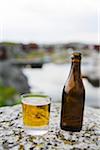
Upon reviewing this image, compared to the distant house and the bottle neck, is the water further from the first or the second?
the bottle neck

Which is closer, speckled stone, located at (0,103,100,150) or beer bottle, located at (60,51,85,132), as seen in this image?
speckled stone, located at (0,103,100,150)

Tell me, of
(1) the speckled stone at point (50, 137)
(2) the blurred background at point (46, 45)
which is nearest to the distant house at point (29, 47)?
(2) the blurred background at point (46, 45)

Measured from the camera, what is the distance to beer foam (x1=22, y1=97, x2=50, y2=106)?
33.8 inches

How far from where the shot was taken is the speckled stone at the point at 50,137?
0.78 metres

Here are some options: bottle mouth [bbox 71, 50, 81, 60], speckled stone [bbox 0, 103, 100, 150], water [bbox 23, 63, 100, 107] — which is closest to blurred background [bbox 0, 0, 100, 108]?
water [bbox 23, 63, 100, 107]

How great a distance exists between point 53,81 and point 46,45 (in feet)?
0.81

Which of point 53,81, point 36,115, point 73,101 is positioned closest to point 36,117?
point 36,115

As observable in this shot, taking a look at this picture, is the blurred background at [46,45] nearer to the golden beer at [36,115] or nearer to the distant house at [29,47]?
the distant house at [29,47]

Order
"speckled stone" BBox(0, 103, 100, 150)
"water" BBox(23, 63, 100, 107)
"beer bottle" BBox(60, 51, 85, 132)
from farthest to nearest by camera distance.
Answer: "water" BBox(23, 63, 100, 107) < "beer bottle" BBox(60, 51, 85, 132) < "speckled stone" BBox(0, 103, 100, 150)

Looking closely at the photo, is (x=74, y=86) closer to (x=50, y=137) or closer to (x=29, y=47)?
(x=50, y=137)

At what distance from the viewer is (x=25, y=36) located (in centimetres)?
201

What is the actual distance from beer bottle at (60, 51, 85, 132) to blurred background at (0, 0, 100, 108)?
3.04 ft

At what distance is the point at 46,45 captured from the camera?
2.10 metres

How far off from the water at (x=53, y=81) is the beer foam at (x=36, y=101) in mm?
1121
